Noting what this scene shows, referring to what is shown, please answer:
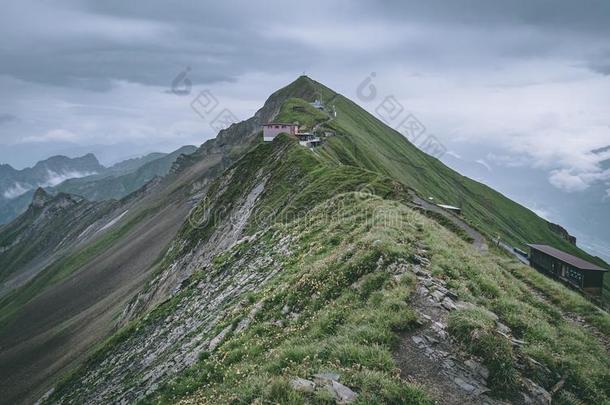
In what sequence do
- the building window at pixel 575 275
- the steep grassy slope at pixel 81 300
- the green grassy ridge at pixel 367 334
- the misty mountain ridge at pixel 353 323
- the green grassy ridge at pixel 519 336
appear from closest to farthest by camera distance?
the green grassy ridge at pixel 367 334
the misty mountain ridge at pixel 353 323
the green grassy ridge at pixel 519 336
the building window at pixel 575 275
the steep grassy slope at pixel 81 300

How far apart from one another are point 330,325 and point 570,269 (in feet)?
127

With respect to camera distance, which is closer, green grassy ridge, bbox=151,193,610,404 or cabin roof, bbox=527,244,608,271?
green grassy ridge, bbox=151,193,610,404

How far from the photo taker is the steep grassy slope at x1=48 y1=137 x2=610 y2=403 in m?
13.3

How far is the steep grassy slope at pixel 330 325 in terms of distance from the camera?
43.5 ft

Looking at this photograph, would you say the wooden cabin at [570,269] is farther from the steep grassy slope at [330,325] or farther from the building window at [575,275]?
the steep grassy slope at [330,325]

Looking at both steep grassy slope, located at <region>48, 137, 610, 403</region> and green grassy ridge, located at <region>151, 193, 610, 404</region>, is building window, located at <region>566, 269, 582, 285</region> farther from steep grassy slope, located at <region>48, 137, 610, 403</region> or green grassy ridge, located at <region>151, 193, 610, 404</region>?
green grassy ridge, located at <region>151, 193, 610, 404</region>

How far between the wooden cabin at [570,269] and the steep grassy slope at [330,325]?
14.5m

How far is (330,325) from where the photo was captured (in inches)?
642

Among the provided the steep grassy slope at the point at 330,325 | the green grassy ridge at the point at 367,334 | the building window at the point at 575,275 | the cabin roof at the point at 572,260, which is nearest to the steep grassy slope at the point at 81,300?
the steep grassy slope at the point at 330,325

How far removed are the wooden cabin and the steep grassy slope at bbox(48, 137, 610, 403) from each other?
14.5m

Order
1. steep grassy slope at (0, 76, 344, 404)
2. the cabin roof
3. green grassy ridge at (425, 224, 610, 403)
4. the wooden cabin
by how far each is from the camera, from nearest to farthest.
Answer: green grassy ridge at (425, 224, 610, 403) → the wooden cabin → the cabin roof → steep grassy slope at (0, 76, 344, 404)

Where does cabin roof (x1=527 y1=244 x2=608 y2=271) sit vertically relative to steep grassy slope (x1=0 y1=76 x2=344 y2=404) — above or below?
below

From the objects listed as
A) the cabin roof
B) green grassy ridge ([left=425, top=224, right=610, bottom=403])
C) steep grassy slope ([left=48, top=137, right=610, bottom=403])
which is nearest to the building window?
the cabin roof

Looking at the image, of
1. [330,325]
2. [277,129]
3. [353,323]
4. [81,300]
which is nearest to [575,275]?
[353,323]
